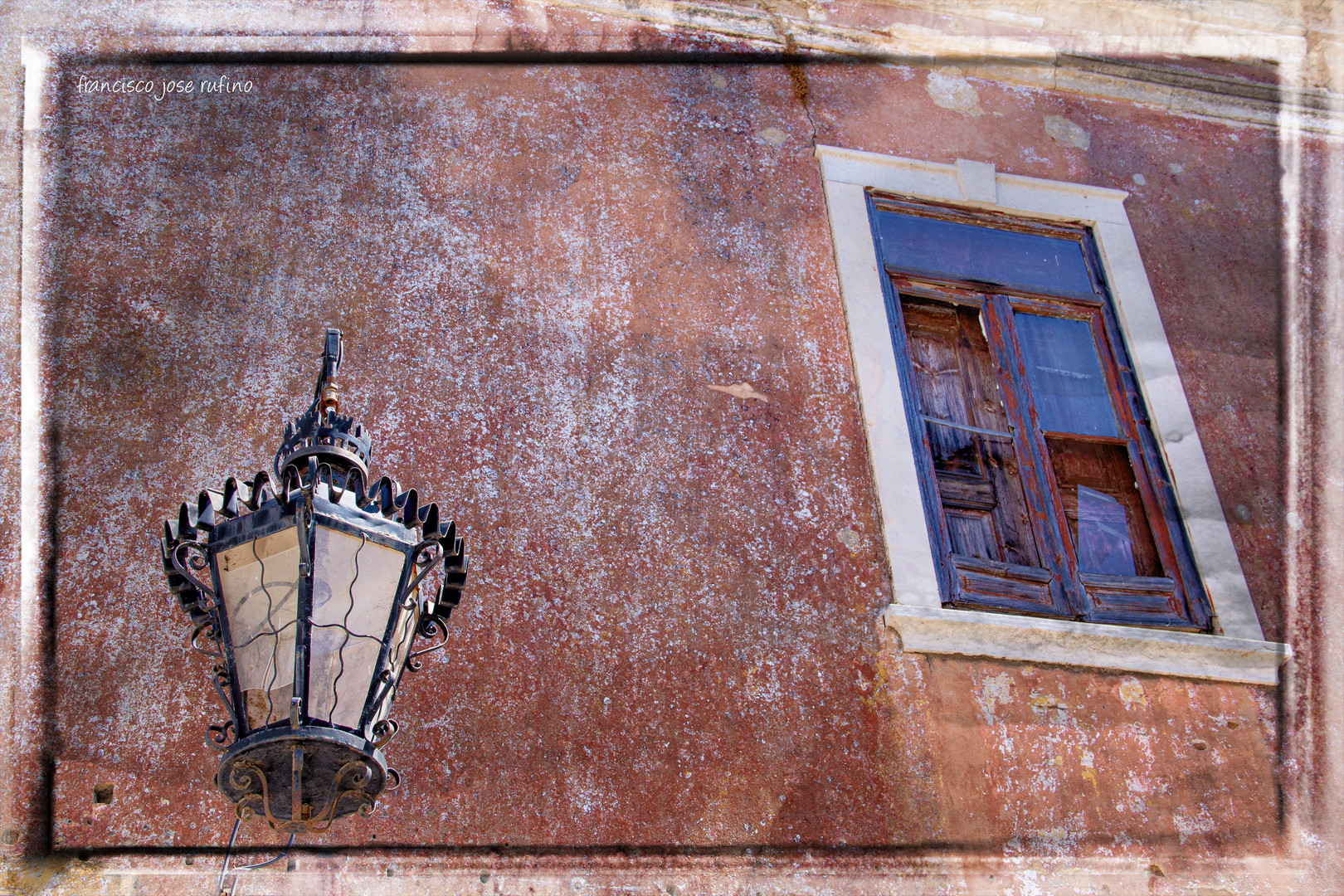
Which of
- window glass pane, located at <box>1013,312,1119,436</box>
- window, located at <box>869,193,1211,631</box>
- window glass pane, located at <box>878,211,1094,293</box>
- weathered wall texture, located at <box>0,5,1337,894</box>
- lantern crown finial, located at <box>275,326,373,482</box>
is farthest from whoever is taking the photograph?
window glass pane, located at <box>878,211,1094,293</box>

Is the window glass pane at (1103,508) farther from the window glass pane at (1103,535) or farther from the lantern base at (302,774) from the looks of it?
the lantern base at (302,774)

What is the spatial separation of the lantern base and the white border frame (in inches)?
68.3

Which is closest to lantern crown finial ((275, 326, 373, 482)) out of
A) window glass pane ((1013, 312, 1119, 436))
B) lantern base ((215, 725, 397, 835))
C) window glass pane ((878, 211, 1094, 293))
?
lantern base ((215, 725, 397, 835))

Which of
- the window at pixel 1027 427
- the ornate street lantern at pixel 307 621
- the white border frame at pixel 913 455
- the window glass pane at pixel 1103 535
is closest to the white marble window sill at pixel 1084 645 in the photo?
the white border frame at pixel 913 455

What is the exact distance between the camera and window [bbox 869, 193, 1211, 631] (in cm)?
354

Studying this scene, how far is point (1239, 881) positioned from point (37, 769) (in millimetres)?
3223

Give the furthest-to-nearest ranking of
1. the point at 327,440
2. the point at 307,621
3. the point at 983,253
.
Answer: the point at 983,253 < the point at 327,440 < the point at 307,621

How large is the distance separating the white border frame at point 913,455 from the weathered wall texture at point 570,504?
0.22ft

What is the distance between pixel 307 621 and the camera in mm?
1944

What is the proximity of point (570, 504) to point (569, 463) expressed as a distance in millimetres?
145

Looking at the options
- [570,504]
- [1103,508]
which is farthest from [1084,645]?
[570,504]
